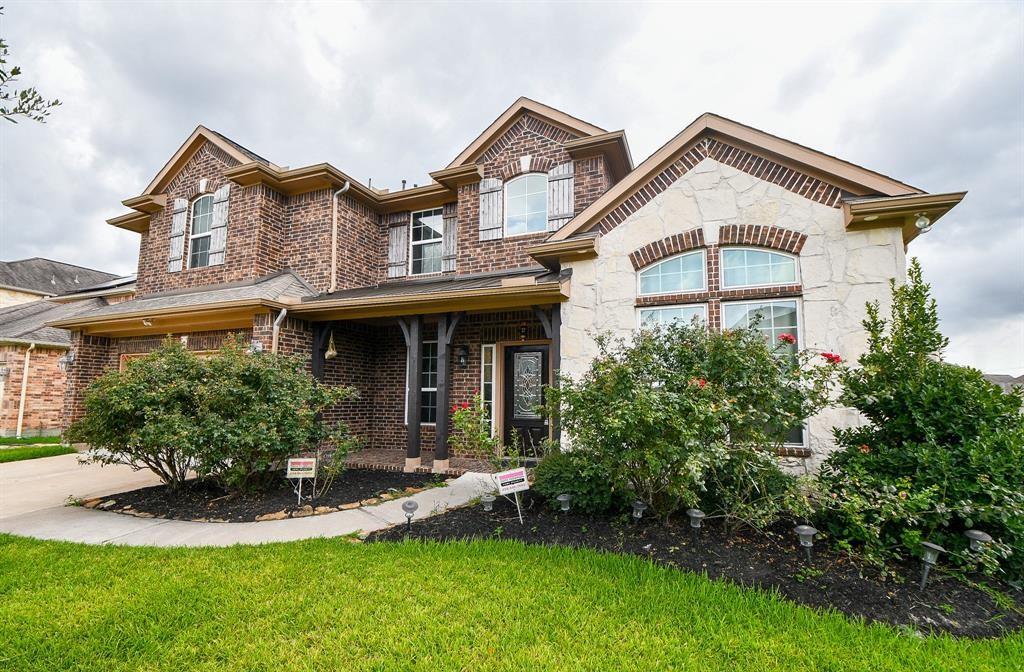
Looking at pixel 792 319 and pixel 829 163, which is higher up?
pixel 829 163

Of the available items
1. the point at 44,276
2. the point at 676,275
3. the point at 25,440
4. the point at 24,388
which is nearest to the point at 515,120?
the point at 676,275

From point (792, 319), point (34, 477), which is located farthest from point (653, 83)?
point (34, 477)

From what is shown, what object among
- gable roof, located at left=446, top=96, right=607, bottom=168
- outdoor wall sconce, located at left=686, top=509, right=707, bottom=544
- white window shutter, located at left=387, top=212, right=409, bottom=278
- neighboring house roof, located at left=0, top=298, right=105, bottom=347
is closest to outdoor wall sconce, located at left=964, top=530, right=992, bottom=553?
outdoor wall sconce, located at left=686, top=509, right=707, bottom=544

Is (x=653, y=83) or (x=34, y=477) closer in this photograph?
(x=34, y=477)

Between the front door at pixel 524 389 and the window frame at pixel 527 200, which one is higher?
the window frame at pixel 527 200

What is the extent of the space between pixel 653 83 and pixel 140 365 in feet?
39.2

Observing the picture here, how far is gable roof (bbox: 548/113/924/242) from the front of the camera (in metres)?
5.70

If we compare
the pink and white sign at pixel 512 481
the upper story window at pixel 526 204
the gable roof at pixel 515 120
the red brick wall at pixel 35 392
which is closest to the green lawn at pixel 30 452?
the red brick wall at pixel 35 392

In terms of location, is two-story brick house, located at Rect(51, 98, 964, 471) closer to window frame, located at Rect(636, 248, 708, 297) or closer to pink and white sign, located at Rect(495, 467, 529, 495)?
window frame, located at Rect(636, 248, 708, 297)

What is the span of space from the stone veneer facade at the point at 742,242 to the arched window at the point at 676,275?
12 cm

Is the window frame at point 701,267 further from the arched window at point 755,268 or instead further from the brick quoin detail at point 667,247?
the arched window at point 755,268

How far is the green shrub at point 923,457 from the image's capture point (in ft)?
11.9

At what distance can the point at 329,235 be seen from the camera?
10617 millimetres

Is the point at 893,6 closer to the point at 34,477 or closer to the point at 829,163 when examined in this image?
the point at 829,163
